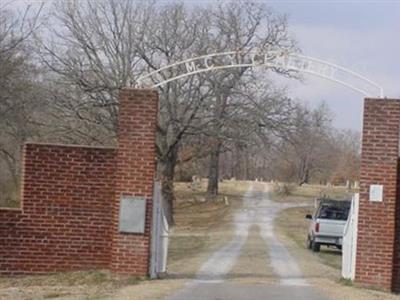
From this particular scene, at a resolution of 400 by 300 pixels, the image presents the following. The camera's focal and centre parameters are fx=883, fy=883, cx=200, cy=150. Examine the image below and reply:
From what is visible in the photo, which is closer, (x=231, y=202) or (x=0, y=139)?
(x=0, y=139)

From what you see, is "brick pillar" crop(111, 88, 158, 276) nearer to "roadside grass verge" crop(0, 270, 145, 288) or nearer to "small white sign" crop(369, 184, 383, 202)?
"roadside grass verge" crop(0, 270, 145, 288)

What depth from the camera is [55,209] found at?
691 inches

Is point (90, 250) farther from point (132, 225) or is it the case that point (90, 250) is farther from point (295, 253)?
point (295, 253)

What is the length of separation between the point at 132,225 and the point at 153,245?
781 mm

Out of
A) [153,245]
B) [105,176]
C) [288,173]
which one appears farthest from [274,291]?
[288,173]

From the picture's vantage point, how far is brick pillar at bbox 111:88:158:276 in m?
17.3

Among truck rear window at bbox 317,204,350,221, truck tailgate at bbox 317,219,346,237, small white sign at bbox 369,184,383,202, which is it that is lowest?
truck tailgate at bbox 317,219,346,237

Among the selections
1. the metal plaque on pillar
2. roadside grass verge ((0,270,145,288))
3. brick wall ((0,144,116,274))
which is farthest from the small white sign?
brick wall ((0,144,116,274))

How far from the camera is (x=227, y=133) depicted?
45719 mm

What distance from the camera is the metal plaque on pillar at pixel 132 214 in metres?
17.2

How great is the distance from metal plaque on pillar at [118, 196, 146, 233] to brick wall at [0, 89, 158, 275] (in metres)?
0.34

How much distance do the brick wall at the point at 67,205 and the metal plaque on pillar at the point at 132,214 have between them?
1.10ft

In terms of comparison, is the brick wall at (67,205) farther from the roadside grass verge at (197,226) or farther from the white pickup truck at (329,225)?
the white pickup truck at (329,225)

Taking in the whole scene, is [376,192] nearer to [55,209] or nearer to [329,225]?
[55,209]
